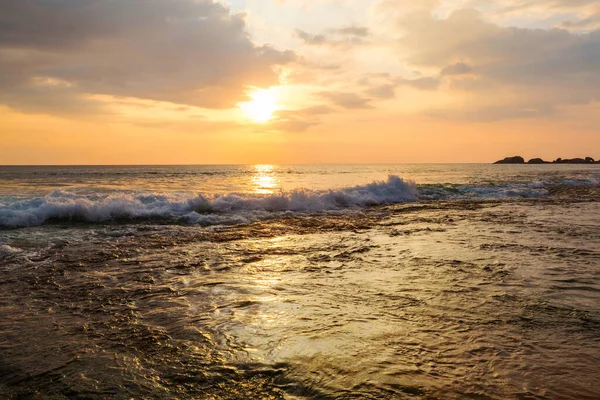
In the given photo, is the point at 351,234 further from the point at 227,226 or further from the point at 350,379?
the point at 350,379

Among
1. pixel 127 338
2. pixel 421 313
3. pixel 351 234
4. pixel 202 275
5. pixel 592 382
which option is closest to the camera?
pixel 592 382

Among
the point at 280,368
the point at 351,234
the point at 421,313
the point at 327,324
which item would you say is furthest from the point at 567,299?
the point at 351,234

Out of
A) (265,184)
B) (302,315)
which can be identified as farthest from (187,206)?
(265,184)

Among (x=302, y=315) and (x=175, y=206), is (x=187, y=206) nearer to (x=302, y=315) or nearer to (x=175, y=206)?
(x=175, y=206)

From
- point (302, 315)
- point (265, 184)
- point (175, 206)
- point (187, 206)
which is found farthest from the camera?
point (265, 184)

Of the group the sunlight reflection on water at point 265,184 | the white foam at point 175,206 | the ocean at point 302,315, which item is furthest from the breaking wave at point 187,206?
the sunlight reflection on water at point 265,184

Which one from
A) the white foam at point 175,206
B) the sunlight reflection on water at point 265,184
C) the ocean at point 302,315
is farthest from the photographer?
the sunlight reflection on water at point 265,184

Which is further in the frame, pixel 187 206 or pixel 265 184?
pixel 265 184

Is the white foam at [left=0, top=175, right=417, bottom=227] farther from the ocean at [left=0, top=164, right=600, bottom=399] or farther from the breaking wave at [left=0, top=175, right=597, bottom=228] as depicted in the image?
the ocean at [left=0, top=164, right=600, bottom=399]

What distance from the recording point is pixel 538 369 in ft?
10.6

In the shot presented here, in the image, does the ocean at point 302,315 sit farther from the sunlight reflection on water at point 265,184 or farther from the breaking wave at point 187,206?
the sunlight reflection on water at point 265,184

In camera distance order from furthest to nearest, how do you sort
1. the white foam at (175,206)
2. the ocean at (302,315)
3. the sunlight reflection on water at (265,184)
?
1. the sunlight reflection on water at (265,184)
2. the white foam at (175,206)
3. the ocean at (302,315)

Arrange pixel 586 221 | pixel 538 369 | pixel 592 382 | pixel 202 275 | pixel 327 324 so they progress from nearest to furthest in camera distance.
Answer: pixel 592 382 < pixel 538 369 < pixel 327 324 < pixel 202 275 < pixel 586 221

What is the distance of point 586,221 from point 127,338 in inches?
532
